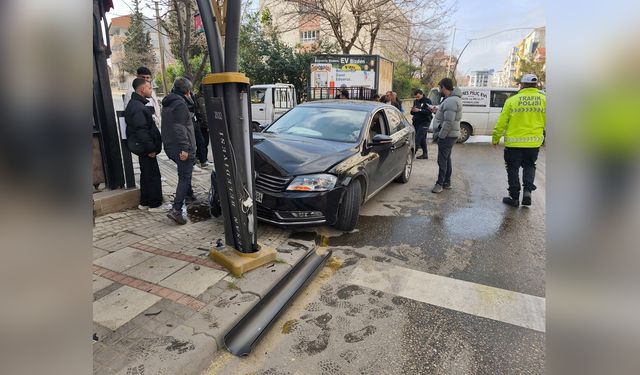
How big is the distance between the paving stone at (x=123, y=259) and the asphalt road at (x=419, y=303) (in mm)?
1558

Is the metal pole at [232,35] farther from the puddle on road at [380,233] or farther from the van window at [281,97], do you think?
the van window at [281,97]

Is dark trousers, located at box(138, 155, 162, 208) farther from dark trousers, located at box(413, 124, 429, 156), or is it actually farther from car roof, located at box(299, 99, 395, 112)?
dark trousers, located at box(413, 124, 429, 156)

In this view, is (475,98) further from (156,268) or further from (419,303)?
(156,268)

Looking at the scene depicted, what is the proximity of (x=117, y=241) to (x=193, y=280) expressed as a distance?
1.40m

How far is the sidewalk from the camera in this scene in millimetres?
2453

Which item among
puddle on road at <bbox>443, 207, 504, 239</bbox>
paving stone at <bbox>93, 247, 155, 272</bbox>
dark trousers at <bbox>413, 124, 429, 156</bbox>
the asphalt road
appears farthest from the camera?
dark trousers at <bbox>413, 124, 429, 156</bbox>

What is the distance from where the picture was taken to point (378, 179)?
5.70 m

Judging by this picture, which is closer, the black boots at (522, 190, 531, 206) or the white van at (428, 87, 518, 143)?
the black boots at (522, 190, 531, 206)

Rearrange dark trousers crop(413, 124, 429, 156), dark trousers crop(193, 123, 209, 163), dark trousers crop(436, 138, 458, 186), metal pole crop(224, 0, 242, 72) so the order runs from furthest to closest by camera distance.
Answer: dark trousers crop(413, 124, 429, 156)
dark trousers crop(193, 123, 209, 163)
dark trousers crop(436, 138, 458, 186)
metal pole crop(224, 0, 242, 72)

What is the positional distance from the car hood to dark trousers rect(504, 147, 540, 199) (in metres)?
2.66

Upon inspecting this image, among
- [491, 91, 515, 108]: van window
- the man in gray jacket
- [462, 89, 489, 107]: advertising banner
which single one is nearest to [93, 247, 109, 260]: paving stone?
the man in gray jacket

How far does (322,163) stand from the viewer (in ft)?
14.9

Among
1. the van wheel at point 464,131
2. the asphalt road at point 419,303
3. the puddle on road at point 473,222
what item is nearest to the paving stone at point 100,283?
the asphalt road at point 419,303
